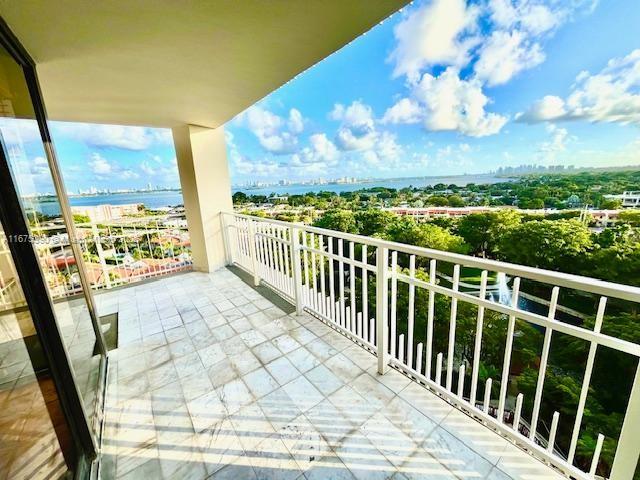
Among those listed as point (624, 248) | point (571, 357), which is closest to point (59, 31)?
point (571, 357)

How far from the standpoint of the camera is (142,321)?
3.00 m

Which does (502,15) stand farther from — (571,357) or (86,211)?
(86,211)

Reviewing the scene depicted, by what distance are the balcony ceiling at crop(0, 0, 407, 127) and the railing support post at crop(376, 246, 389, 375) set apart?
156cm

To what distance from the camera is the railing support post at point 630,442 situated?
0.96m

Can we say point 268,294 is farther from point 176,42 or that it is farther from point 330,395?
point 176,42

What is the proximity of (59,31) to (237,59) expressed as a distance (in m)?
1.07

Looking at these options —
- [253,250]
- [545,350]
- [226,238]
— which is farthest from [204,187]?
[545,350]

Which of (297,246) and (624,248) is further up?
(297,246)

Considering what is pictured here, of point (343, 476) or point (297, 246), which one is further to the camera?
point (297, 246)

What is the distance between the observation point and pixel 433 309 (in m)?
1.82

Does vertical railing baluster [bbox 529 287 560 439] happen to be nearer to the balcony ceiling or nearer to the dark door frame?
the balcony ceiling

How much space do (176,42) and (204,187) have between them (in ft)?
9.11

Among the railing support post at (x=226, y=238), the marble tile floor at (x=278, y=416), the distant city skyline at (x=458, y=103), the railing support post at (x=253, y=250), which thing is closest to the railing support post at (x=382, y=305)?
the marble tile floor at (x=278, y=416)

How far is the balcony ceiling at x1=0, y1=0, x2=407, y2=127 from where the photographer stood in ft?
4.81
